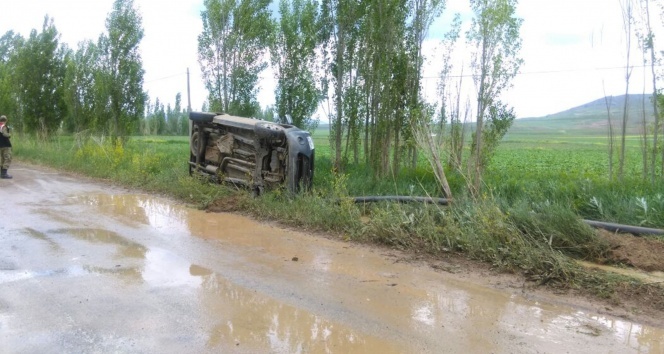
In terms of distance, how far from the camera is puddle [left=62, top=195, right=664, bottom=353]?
4.47 meters

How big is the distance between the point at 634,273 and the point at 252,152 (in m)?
7.31

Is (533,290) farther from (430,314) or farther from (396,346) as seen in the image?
(396,346)

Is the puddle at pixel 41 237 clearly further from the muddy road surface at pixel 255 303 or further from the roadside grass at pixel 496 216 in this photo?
the roadside grass at pixel 496 216

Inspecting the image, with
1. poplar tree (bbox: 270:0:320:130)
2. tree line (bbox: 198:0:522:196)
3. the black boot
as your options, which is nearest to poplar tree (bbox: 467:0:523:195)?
tree line (bbox: 198:0:522:196)

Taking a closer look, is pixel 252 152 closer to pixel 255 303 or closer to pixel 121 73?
pixel 255 303

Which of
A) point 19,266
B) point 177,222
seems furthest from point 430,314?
point 177,222

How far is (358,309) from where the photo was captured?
520 centimetres

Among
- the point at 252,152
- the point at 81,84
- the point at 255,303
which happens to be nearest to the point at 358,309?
the point at 255,303

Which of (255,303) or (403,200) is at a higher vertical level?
(403,200)

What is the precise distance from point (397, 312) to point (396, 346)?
0.78m

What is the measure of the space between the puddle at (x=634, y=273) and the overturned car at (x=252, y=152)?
5.12 meters

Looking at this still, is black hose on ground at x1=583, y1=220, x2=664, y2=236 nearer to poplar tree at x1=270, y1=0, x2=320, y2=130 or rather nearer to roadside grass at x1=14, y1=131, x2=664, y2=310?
roadside grass at x1=14, y1=131, x2=664, y2=310

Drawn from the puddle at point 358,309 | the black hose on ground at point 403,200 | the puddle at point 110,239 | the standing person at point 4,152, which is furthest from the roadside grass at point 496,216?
the standing person at point 4,152

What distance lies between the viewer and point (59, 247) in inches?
288
